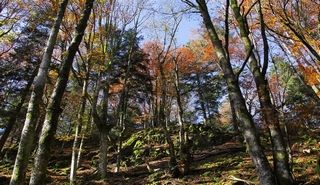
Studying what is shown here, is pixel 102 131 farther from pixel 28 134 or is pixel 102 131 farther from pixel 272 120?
pixel 272 120

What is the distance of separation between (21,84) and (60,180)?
990cm

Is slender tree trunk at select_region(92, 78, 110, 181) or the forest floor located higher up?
slender tree trunk at select_region(92, 78, 110, 181)

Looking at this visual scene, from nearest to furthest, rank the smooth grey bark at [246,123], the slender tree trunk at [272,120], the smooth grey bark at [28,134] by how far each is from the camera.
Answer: the smooth grey bark at [246,123] < the smooth grey bark at [28,134] < the slender tree trunk at [272,120]

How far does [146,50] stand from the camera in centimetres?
2617

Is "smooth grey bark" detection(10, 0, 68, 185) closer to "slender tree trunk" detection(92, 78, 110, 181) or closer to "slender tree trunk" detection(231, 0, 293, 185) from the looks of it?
"slender tree trunk" detection(231, 0, 293, 185)

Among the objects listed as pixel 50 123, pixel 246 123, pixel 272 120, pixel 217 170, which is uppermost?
pixel 272 120

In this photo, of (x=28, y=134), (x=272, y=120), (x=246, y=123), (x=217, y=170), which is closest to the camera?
(x=28, y=134)

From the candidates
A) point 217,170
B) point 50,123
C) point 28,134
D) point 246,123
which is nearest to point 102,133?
point 217,170

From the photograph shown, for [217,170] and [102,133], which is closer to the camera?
[102,133]

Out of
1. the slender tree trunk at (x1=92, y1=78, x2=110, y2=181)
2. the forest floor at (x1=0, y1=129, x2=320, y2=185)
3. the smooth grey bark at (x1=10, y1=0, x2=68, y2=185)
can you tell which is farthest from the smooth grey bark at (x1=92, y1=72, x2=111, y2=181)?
the smooth grey bark at (x1=10, y1=0, x2=68, y2=185)

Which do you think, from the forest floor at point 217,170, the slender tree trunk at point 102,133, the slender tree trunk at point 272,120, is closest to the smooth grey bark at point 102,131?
the slender tree trunk at point 102,133

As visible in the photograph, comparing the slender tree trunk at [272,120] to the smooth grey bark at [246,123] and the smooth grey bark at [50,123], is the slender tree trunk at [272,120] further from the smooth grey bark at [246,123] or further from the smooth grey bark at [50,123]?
the smooth grey bark at [50,123]

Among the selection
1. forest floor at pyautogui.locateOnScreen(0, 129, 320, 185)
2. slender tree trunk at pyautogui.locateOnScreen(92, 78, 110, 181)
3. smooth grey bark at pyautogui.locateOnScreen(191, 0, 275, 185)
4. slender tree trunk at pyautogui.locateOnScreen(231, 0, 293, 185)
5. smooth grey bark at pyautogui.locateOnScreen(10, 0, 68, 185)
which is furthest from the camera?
slender tree trunk at pyautogui.locateOnScreen(92, 78, 110, 181)

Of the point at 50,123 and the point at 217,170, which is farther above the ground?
the point at 50,123
